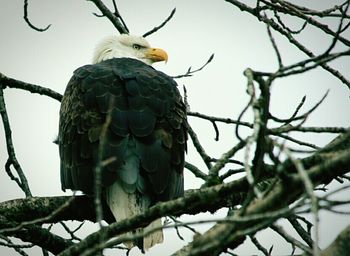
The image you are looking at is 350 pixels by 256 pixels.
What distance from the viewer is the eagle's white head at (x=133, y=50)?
8.41 metres

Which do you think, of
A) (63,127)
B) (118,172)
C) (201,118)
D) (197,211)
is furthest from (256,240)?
(63,127)

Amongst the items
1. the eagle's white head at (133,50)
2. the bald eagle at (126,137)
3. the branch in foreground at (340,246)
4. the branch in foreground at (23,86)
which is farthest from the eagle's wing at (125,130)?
the branch in foreground at (340,246)

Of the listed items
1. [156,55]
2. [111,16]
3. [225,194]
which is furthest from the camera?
[156,55]

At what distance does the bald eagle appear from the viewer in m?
5.27

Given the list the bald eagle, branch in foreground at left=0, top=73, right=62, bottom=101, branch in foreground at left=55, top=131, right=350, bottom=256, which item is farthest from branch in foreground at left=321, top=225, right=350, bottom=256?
branch in foreground at left=0, top=73, right=62, bottom=101

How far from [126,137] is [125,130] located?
0.07 meters

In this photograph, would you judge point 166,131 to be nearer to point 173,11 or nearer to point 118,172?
point 118,172

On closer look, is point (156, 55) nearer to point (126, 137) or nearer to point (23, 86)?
point (23, 86)

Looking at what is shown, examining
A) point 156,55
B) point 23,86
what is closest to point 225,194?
point 23,86

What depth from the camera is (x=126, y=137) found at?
5.38 m

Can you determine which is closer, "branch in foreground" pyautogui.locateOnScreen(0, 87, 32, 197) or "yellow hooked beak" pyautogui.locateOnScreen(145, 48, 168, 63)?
"branch in foreground" pyautogui.locateOnScreen(0, 87, 32, 197)

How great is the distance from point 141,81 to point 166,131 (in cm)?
63

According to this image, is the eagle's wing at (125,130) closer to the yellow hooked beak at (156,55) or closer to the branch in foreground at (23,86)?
the branch in foreground at (23,86)

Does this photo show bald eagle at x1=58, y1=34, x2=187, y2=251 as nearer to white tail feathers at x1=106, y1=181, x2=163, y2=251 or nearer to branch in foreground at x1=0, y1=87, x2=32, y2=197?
white tail feathers at x1=106, y1=181, x2=163, y2=251
